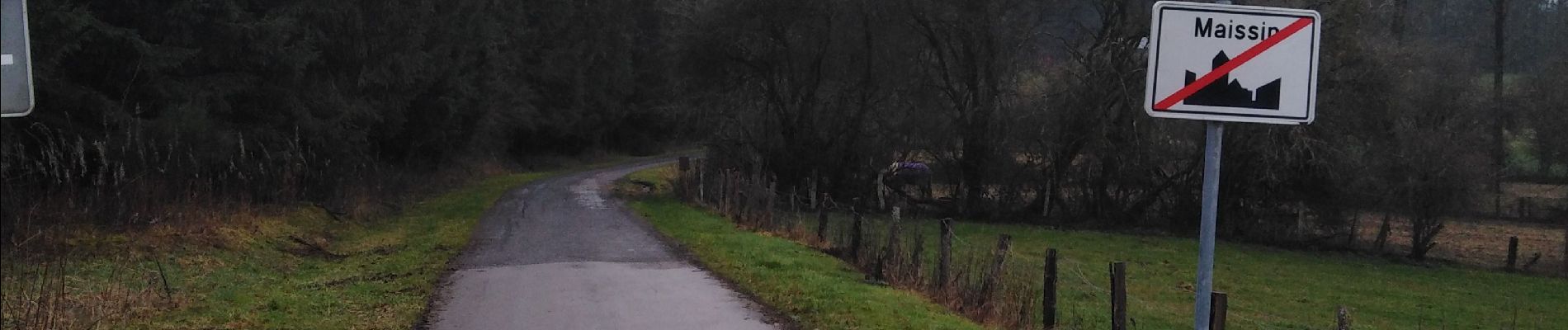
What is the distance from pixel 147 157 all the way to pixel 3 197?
451cm

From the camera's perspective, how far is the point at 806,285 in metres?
12.7

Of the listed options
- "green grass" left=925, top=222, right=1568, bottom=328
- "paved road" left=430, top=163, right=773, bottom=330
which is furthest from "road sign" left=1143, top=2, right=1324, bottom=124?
"green grass" left=925, top=222, right=1568, bottom=328

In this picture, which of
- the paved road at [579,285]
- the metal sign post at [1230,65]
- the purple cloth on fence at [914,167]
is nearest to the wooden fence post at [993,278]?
the paved road at [579,285]

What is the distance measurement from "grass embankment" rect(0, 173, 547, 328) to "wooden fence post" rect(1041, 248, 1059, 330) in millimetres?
5694

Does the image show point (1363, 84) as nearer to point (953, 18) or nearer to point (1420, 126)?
point (1420, 126)

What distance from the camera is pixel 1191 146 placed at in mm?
35125

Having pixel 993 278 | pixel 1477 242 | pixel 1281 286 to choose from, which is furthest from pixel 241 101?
pixel 1477 242

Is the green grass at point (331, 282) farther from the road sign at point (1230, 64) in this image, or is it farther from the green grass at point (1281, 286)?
the road sign at point (1230, 64)

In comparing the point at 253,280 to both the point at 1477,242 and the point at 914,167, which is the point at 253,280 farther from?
the point at 1477,242

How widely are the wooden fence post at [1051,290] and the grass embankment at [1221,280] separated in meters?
1.02

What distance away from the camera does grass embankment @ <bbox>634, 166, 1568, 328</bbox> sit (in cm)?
1636

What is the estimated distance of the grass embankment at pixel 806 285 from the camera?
1055 cm

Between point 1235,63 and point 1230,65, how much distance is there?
2cm

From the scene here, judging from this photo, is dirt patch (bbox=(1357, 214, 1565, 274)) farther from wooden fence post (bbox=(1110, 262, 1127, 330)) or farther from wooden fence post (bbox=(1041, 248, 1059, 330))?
wooden fence post (bbox=(1110, 262, 1127, 330))
